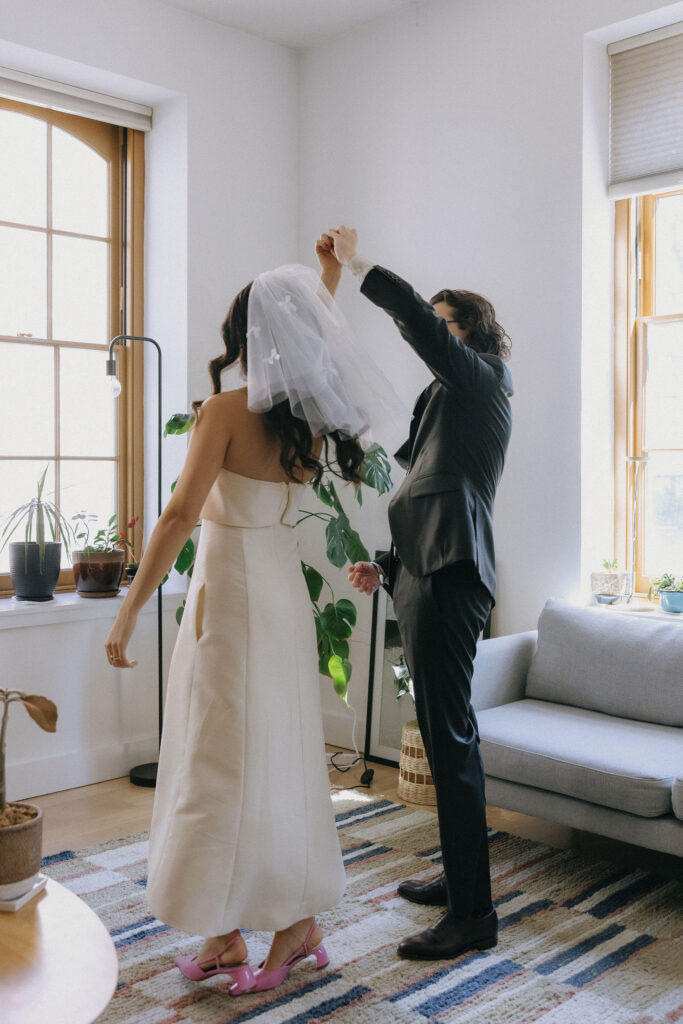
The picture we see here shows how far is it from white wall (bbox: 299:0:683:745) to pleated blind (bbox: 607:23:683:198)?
2.2 inches

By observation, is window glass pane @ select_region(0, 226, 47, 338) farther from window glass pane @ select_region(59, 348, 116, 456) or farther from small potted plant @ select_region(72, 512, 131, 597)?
small potted plant @ select_region(72, 512, 131, 597)

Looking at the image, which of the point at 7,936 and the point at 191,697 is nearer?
the point at 7,936

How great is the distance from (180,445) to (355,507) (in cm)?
82

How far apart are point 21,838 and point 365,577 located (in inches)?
47.0

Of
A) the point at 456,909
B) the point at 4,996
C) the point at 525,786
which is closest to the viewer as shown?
the point at 4,996

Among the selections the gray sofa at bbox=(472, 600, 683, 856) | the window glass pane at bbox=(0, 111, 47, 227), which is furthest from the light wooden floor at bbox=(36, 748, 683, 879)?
the window glass pane at bbox=(0, 111, 47, 227)

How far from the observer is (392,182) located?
A: 161 inches

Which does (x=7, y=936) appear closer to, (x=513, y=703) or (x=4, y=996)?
(x=4, y=996)

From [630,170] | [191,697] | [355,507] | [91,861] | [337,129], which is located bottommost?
[91,861]

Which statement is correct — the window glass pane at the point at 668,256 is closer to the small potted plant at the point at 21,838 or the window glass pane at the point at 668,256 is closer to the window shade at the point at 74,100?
the window shade at the point at 74,100

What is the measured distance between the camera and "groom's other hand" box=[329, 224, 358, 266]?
2.18 meters

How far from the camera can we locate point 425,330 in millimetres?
2125

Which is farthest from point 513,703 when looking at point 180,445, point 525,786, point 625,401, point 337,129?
point 337,129

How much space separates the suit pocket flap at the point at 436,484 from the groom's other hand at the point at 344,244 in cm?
54
